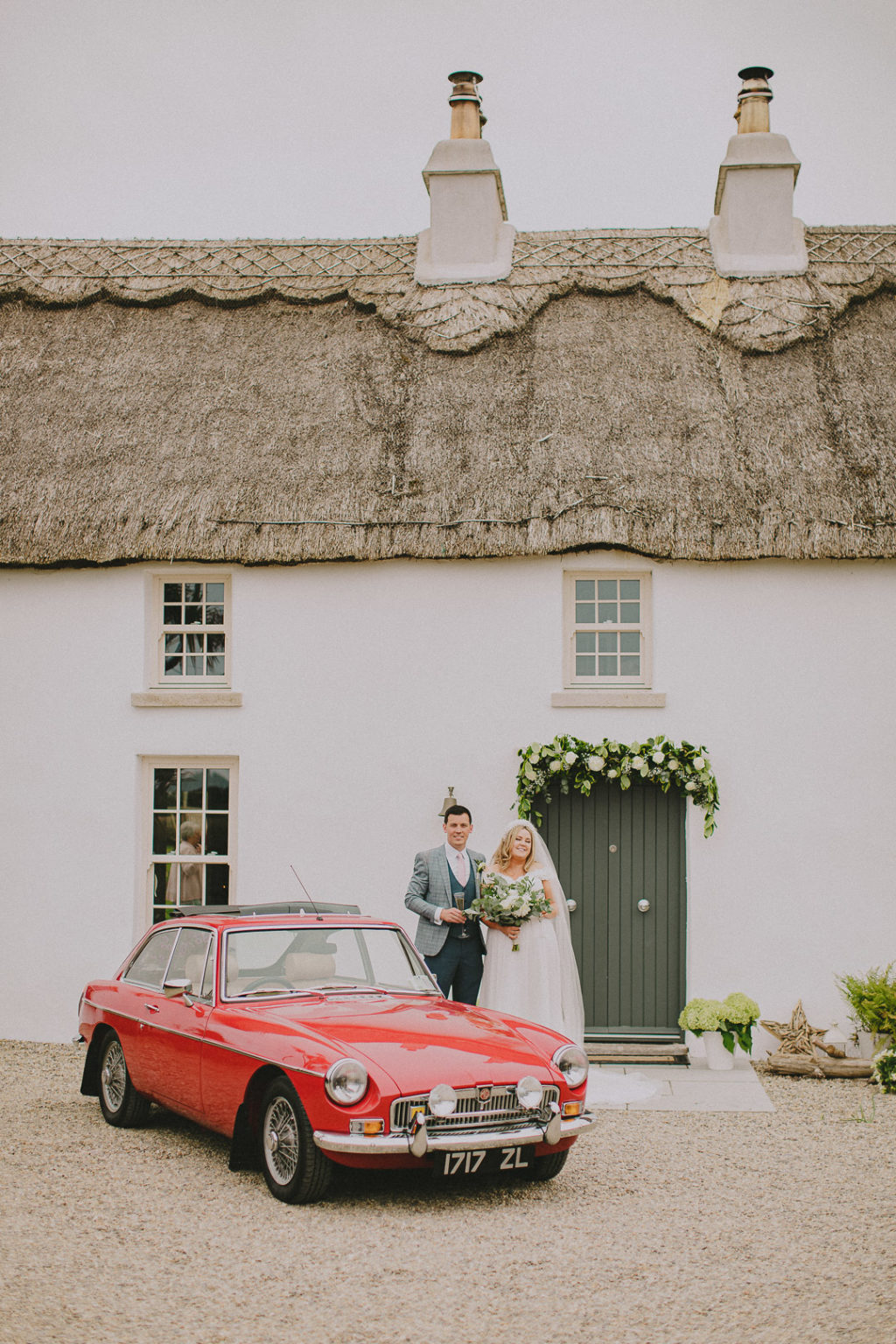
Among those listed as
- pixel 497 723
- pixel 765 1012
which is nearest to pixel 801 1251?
pixel 765 1012

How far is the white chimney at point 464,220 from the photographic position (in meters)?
12.8

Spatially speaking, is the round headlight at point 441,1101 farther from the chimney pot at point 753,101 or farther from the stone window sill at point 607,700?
the chimney pot at point 753,101

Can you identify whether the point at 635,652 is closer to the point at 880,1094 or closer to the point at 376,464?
the point at 376,464

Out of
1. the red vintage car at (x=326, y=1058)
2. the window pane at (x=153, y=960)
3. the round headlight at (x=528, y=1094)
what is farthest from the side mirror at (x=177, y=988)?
the round headlight at (x=528, y=1094)

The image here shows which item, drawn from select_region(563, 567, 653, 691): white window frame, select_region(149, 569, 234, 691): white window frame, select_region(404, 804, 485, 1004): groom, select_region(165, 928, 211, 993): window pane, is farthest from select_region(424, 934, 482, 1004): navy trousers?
select_region(149, 569, 234, 691): white window frame

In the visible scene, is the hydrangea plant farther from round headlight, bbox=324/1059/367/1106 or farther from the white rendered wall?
round headlight, bbox=324/1059/367/1106

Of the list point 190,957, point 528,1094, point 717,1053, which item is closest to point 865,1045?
point 717,1053

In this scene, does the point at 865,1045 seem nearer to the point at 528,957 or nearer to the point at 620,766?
the point at 620,766

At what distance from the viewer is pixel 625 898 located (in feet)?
33.7

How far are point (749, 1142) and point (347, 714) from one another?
4813 mm

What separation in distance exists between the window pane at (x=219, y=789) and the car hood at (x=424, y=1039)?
14.0ft

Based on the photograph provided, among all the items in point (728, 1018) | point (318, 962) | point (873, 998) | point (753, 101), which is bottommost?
point (728, 1018)

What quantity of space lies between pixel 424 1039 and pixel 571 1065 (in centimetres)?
80

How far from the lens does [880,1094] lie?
29.1 feet
